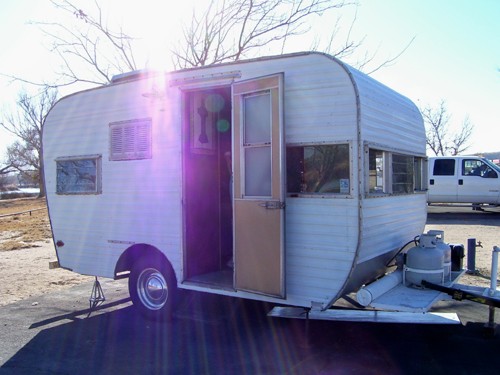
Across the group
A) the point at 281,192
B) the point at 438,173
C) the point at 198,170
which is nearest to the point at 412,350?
the point at 281,192

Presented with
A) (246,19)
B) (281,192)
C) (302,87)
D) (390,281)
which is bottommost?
(390,281)

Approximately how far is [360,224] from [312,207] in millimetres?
507

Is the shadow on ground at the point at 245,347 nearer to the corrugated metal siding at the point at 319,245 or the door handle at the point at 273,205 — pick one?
the corrugated metal siding at the point at 319,245

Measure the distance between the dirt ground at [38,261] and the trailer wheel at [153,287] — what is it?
8.63ft

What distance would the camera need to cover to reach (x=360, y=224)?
4211 millimetres

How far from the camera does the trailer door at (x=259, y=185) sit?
178 inches

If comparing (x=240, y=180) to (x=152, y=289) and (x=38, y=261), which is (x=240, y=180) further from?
(x=38, y=261)

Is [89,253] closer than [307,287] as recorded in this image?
No

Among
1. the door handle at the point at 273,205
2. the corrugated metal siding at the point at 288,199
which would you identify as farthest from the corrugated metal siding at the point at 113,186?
the door handle at the point at 273,205

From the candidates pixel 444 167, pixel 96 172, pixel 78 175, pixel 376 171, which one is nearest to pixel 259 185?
pixel 376 171

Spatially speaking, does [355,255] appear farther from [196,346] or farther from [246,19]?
[246,19]

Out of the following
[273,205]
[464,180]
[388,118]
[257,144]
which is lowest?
[273,205]

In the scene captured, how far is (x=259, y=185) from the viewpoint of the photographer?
187 inches

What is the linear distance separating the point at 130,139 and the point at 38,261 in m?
6.16
